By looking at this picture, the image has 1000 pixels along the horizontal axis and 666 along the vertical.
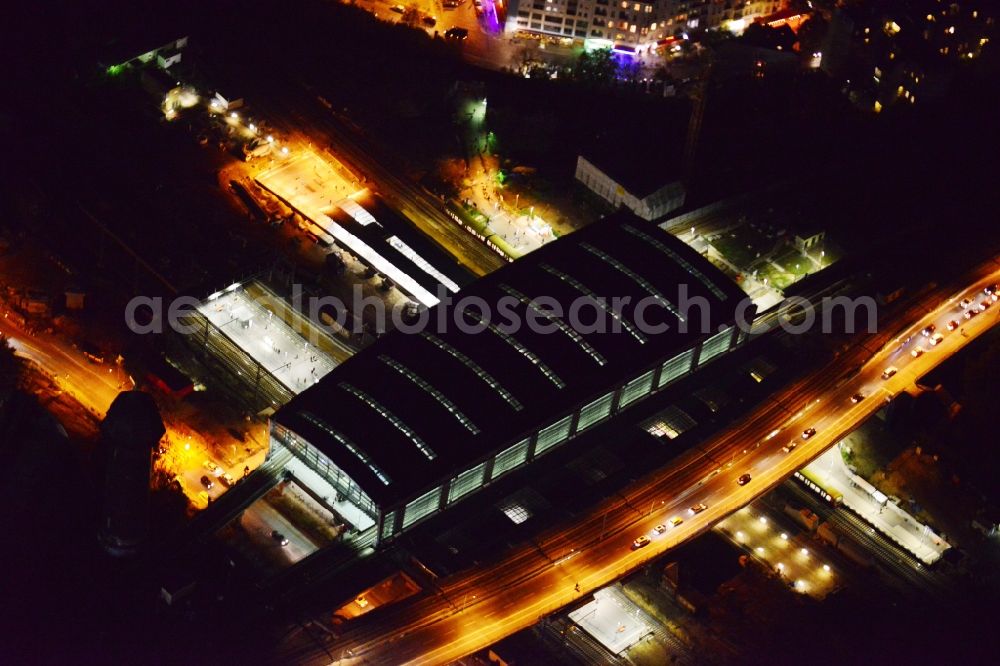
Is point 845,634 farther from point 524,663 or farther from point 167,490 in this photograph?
point 167,490

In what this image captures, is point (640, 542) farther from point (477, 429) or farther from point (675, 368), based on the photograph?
point (675, 368)

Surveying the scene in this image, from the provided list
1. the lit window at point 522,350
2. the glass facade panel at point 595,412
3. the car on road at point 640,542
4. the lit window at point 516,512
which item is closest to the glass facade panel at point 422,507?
the lit window at point 516,512

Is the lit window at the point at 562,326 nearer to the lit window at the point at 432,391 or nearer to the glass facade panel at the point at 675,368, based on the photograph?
the glass facade panel at the point at 675,368

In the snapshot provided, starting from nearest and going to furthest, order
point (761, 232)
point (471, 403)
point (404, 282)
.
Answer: point (471, 403) → point (404, 282) → point (761, 232)

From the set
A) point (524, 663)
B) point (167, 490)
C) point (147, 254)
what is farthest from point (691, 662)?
point (147, 254)

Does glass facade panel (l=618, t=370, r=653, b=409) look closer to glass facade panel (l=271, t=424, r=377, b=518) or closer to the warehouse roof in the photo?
the warehouse roof

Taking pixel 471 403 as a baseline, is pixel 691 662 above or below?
below
